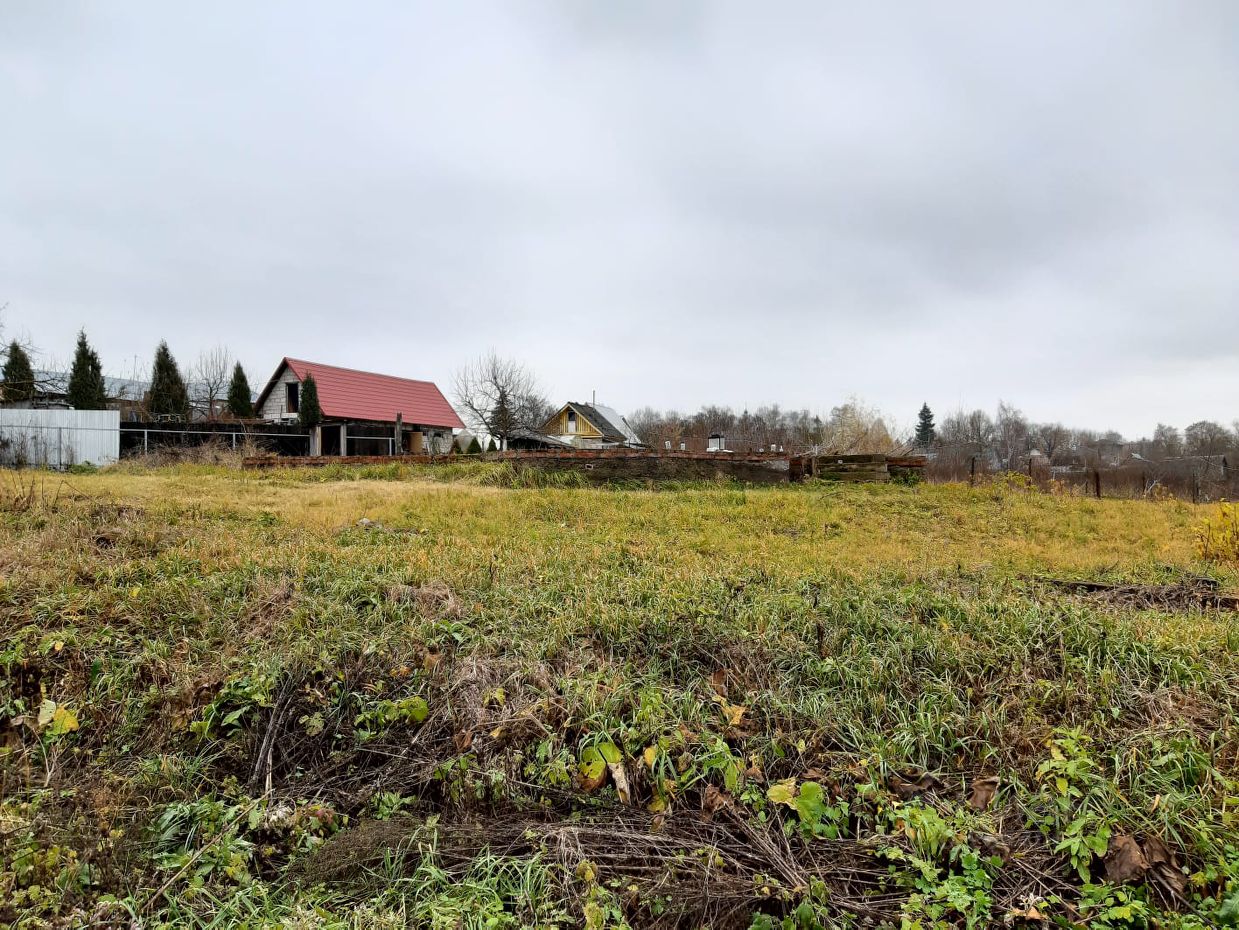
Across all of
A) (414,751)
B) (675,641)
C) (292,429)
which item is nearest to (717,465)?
(675,641)

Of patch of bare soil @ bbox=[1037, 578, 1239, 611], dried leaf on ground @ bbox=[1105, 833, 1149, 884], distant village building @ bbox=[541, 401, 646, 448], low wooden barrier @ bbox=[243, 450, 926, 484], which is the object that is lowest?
dried leaf on ground @ bbox=[1105, 833, 1149, 884]

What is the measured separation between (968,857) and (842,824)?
420 millimetres

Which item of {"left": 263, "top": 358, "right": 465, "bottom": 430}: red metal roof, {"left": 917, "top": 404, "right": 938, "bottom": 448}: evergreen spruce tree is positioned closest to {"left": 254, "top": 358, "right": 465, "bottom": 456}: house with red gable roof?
{"left": 263, "top": 358, "right": 465, "bottom": 430}: red metal roof

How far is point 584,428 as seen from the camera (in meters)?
41.4

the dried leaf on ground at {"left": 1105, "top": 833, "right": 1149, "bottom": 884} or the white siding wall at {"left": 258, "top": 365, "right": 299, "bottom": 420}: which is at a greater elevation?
the white siding wall at {"left": 258, "top": 365, "right": 299, "bottom": 420}

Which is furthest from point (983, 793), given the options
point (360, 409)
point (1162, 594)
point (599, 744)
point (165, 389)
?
point (165, 389)

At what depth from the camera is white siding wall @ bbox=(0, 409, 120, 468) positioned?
15.2m

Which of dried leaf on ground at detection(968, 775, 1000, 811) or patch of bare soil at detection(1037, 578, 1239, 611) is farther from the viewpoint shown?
patch of bare soil at detection(1037, 578, 1239, 611)

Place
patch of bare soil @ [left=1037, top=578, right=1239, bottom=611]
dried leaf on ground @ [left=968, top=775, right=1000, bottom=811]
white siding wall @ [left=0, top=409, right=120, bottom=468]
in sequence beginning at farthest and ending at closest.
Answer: white siding wall @ [left=0, top=409, right=120, bottom=468] → patch of bare soil @ [left=1037, top=578, right=1239, bottom=611] → dried leaf on ground @ [left=968, top=775, right=1000, bottom=811]

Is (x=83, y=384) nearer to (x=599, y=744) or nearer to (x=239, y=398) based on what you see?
(x=239, y=398)

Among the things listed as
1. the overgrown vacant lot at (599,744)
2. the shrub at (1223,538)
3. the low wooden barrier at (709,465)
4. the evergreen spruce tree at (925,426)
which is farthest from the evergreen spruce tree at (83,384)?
the evergreen spruce tree at (925,426)

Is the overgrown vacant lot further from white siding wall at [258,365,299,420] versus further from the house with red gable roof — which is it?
white siding wall at [258,365,299,420]

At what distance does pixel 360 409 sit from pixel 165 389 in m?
7.28

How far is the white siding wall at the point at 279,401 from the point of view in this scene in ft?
83.9
